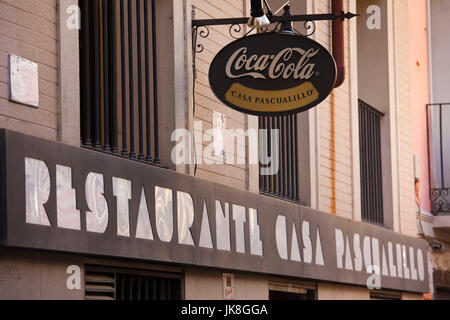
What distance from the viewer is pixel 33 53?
8.16 metres

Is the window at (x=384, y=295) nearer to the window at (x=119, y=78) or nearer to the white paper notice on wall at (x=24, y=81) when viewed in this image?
the window at (x=119, y=78)

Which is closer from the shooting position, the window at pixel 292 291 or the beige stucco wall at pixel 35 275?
the beige stucco wall at pixel 35 275

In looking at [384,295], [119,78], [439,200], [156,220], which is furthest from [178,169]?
[439,200]

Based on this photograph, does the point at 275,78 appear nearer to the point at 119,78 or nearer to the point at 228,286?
the point at 119,78

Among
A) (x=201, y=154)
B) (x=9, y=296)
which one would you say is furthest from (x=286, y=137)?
(x=9, y=296)

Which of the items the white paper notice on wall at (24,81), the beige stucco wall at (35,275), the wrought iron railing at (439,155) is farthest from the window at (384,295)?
the white paper notice on wall at (24,81)

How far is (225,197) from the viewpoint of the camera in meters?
10.8

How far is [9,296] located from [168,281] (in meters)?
2.83

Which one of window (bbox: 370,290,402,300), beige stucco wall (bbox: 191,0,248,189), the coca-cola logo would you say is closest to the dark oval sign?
the coca-cola logo

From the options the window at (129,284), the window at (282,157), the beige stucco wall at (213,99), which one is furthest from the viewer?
the window at (282,157)

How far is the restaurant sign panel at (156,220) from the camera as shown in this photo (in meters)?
7.64

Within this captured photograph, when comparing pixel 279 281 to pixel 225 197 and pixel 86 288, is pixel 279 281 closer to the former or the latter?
pixel 225 197

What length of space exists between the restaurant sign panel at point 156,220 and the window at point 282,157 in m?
0.46

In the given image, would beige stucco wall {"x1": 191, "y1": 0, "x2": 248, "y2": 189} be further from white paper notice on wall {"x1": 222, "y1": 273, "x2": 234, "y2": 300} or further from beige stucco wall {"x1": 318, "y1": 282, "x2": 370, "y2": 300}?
beige stucco wall {"x1": 318, "y1": 282, "x2": 370, "y2": 300}
